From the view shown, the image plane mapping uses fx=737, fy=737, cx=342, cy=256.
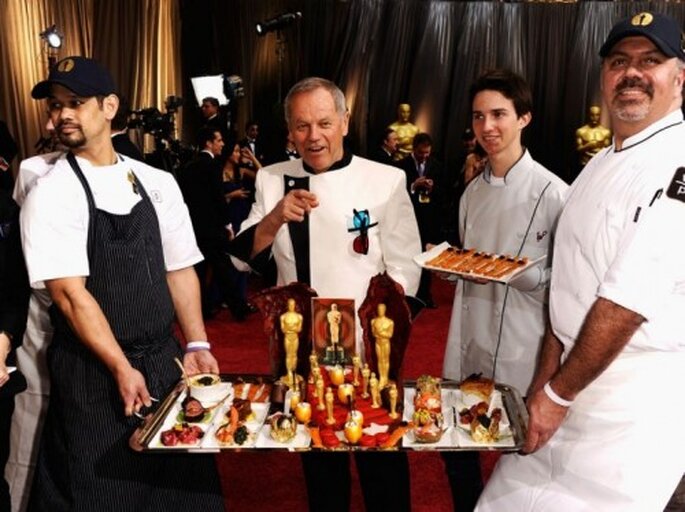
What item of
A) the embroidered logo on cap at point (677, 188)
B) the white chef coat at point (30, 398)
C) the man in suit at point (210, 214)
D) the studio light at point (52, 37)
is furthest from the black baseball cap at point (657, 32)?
the studio light at point (52, 37)

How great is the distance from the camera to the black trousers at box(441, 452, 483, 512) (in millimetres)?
2383

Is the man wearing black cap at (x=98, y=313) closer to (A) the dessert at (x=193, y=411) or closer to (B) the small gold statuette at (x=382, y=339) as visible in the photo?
(A) the dessert at (x=193, y=411)

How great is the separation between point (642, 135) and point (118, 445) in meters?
1.51

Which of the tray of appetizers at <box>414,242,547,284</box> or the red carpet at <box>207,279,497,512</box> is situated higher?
the tray of appetizers at <box>414,242,547,284</box>

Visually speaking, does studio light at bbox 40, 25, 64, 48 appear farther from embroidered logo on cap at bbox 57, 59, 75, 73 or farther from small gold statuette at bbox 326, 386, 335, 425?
small gold statuette at bbox 326, 386, 335, 425

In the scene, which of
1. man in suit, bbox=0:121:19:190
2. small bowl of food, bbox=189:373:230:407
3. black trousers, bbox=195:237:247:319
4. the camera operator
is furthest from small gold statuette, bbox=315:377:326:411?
black trousers, bbox=195:237:247:319

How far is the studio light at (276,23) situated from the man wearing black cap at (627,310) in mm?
7439

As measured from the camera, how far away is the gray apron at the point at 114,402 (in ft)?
6.26

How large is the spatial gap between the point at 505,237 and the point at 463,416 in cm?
86

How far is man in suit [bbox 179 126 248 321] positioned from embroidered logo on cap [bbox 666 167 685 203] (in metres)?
3.76

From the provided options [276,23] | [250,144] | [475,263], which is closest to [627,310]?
[475,263]

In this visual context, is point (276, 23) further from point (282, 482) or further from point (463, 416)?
point (463, 416)

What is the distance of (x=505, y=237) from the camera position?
2361 millimetres

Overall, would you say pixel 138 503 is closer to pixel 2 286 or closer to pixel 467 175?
pixel 2 286
